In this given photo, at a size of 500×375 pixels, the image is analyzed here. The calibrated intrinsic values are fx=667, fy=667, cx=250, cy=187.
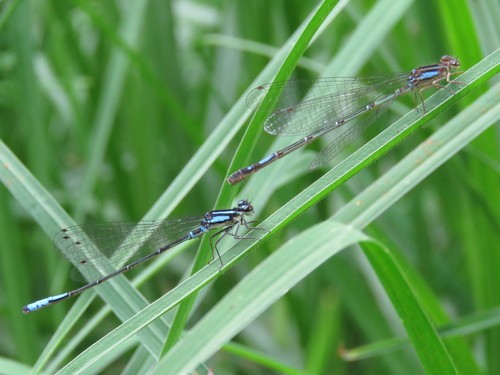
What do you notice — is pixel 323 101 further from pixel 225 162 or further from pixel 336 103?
pixel 225 162

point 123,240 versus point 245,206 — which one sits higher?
point 123,240

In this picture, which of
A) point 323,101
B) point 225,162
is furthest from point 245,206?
point 225,162

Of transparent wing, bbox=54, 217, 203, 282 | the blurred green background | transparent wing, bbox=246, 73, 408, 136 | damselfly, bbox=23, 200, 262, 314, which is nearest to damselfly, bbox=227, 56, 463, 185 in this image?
transparent wing, bbox=246, 73, 408, 136

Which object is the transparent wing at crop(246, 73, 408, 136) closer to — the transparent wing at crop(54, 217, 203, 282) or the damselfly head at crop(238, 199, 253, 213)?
the damselfly head at crop(238, 199, 253, 213)

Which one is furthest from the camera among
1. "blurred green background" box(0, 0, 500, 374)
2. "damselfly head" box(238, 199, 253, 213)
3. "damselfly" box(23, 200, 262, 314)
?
"blurred green background" box(0, 0, 500, 374)

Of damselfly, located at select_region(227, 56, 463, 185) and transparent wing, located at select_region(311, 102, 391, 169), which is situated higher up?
damselfly, located at select_region(227, 56, 463, 185)

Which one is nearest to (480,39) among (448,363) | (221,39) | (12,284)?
(448,363)

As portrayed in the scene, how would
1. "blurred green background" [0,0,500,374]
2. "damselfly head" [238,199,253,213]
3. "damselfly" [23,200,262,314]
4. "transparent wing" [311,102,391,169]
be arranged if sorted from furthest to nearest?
"blurred green background" [0,0,500,374]
"transparent wing" [311,102,391,169]
"damselfly head" [238,199,253,213]
"damselfly" [23,200,262,314]
